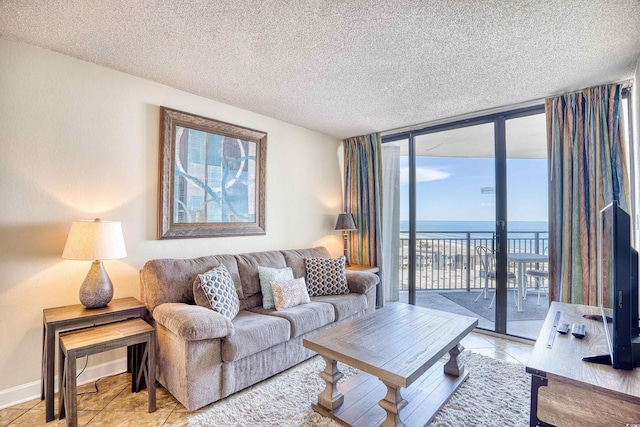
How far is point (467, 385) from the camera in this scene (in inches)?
88.3

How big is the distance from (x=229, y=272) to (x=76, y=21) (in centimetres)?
211

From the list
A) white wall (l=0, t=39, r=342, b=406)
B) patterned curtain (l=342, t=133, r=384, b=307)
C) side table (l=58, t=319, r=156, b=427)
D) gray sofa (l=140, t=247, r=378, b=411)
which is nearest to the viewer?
side table (l=58, t=319, r=156, b=427)

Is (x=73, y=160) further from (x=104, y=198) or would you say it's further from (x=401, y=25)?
(x=401, y=25)

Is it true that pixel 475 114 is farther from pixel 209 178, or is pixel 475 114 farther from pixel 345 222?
pixel 209 178

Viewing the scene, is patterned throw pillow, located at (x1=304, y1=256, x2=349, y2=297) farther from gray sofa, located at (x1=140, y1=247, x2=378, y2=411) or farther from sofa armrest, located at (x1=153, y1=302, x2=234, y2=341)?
sofa armrest, located at (x1=153, y1=302, x2=234, y2=341)

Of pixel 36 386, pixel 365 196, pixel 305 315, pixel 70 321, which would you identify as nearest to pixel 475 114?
pixel 365 196

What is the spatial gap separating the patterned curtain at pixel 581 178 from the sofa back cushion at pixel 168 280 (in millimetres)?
3271

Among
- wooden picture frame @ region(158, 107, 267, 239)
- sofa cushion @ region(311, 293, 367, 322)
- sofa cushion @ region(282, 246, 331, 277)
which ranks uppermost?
wooden picture frame @ region(158, 107, 267, 239)

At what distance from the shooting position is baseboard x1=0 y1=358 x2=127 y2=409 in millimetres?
2039

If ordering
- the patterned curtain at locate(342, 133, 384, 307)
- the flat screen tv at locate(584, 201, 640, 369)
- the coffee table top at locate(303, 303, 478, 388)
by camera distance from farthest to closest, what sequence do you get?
1. the patterned curtain at locate(342, 133, 384, 307)
2. the coffee table top at locate(303, 303, 478, 388)
3. the flat screen tv at locate(584, 201, 640, 369)

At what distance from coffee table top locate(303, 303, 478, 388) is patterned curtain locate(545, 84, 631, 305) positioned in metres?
1.21

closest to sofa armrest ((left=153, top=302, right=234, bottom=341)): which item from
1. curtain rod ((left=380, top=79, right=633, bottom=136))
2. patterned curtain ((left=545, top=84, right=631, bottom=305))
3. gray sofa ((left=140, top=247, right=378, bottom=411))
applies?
gray sofa ((left=140, top=247, right=378, bottom=411))

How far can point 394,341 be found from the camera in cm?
193

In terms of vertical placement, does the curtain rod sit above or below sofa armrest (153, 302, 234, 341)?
above
